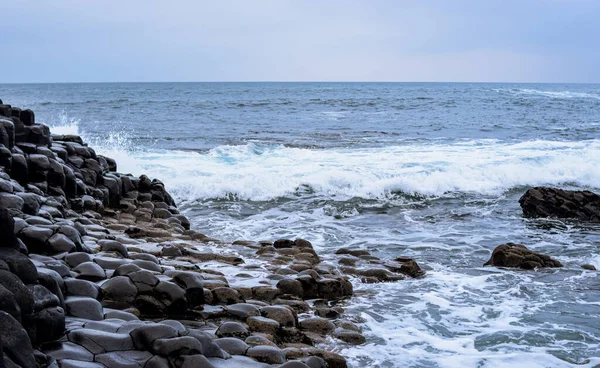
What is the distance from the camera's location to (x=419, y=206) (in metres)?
13.9

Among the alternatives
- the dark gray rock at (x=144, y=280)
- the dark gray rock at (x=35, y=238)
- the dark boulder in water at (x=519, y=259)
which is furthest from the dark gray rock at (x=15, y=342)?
the dark boulder in water at (x=519, y=259)

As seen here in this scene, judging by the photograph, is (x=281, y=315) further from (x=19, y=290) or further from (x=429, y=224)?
(x=429, y=224)

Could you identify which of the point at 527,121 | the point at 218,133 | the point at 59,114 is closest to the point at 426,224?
the point at 218,133

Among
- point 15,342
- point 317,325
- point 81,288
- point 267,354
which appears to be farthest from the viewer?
point 317,325

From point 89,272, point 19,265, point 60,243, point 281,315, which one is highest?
point 19,265

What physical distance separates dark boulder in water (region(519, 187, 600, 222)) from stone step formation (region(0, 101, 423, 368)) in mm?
5061

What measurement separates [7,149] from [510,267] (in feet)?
23.2

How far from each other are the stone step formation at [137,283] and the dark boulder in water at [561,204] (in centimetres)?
506

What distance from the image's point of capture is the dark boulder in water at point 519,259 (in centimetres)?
897

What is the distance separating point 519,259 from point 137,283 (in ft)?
18.6

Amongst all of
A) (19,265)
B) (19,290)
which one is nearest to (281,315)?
(19,265)

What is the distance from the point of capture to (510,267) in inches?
353

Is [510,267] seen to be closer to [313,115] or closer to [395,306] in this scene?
[395,306]

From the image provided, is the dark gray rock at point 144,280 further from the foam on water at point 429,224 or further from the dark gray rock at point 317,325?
the foam on water at point 429,224
